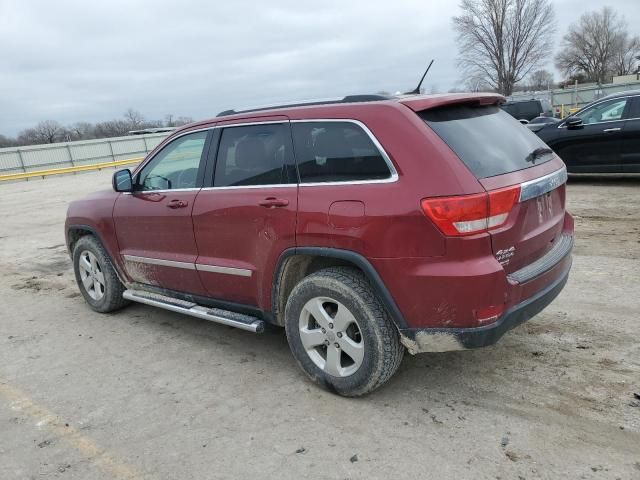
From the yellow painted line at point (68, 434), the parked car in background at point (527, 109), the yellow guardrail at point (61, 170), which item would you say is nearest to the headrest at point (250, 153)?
the yellow painted line at point (68, 434)

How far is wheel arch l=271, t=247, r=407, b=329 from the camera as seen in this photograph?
3.11m

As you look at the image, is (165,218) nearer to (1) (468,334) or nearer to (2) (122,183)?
(2) (122,183)

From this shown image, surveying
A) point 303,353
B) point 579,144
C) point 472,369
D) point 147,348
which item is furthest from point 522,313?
point 579,144

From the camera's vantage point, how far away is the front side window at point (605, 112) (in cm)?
955

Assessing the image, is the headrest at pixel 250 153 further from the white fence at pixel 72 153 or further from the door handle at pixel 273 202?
the white fence at pixel 72 153

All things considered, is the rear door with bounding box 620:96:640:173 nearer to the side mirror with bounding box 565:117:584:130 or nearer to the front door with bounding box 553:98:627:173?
the front door with bounding box 553:98:627:173

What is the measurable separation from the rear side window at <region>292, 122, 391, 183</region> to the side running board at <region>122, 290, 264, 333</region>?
1.10 metres

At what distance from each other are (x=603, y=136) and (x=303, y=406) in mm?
8555

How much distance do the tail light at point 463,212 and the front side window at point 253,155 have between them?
1093mm

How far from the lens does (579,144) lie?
1005 centimetres

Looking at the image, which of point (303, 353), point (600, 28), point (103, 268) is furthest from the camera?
point (600, 28)

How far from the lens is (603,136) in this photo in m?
9.66

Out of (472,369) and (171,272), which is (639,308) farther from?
(171,272)

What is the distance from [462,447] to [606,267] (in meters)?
3.52
